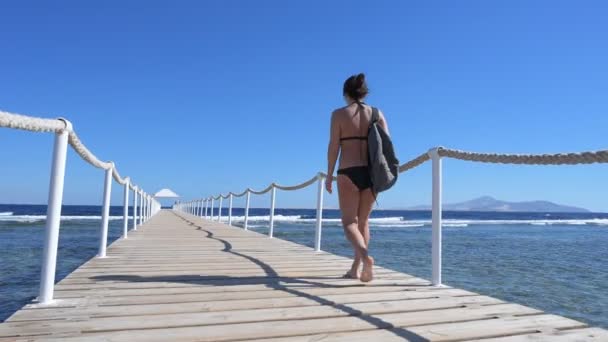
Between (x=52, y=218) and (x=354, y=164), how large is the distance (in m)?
1.95

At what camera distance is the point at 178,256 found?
489 cm

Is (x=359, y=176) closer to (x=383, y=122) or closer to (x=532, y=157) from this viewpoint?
(x=383, y=122)

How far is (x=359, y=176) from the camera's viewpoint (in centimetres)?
320

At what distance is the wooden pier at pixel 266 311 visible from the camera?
1.94 m

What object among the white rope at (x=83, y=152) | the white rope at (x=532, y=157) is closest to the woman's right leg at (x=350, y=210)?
the white rope at (x=532, y=157)

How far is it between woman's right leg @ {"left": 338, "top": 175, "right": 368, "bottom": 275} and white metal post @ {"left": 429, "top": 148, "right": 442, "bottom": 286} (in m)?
0.57

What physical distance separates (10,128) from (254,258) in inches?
122

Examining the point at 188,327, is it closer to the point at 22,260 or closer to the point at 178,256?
the point at 178,256

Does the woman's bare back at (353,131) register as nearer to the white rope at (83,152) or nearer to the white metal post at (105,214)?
the white rope at (83,152)

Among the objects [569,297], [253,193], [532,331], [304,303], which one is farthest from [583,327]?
[253,193]

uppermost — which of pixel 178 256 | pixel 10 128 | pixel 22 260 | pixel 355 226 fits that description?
pixel 10 128

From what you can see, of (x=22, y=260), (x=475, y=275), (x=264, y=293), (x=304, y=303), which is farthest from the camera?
(x=22, y=260)

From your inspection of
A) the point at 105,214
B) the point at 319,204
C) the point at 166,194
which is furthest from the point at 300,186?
the point at 166,194

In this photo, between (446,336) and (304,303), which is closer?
(446,336)
